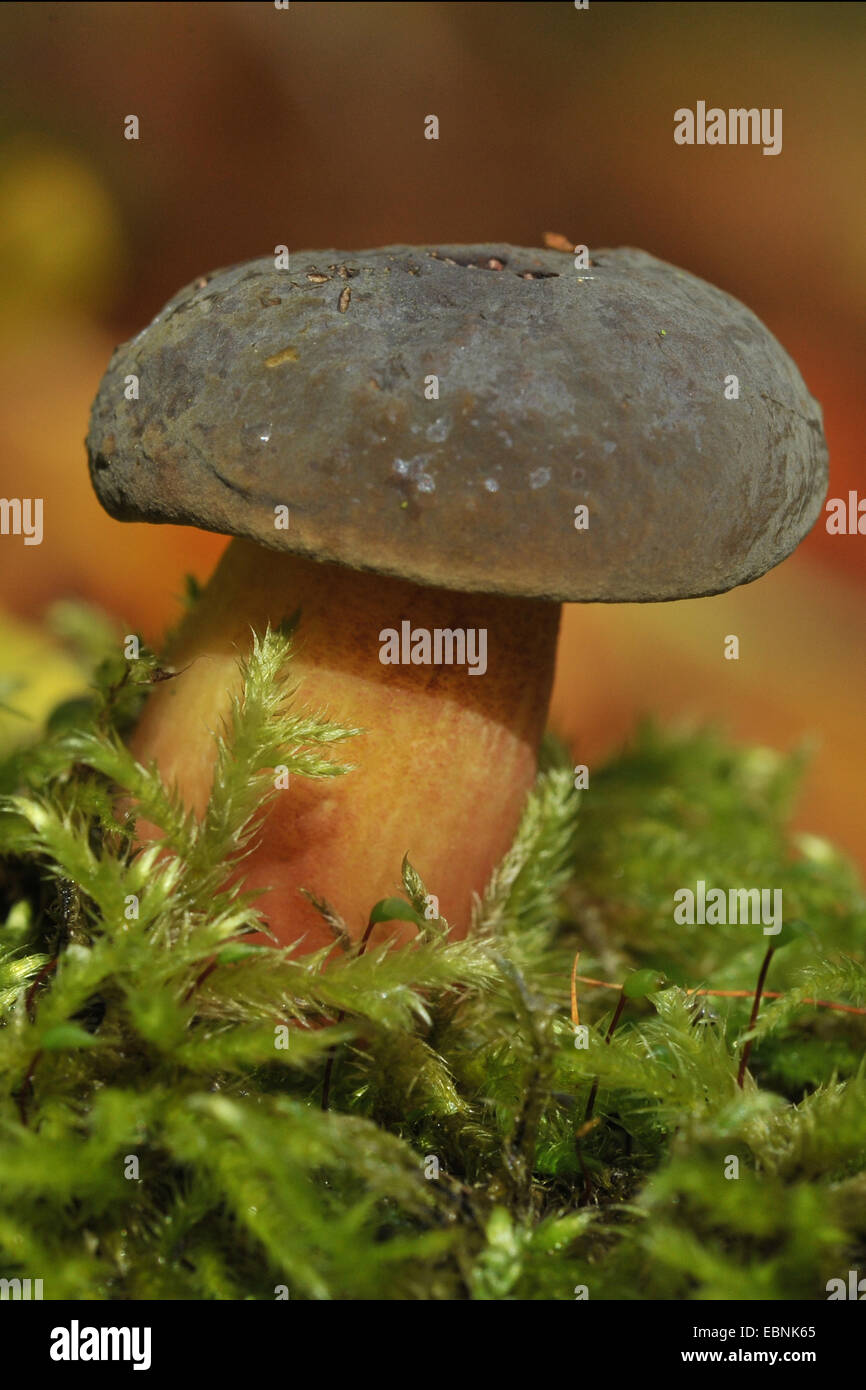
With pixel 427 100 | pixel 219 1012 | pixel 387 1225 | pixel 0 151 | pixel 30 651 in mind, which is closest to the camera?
pixel 387 1225

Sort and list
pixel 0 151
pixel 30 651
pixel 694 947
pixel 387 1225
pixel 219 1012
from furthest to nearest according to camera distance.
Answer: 1. pixel 0 151
2. pixel 30 651
3. pixel 694 947
4. pixel 219 1012
5. pixel 387 1225

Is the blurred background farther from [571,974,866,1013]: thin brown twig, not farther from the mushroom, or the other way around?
the mushroom

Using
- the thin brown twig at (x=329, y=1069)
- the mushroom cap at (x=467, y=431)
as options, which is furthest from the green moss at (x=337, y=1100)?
the mushroom cap at (x=467, y=431)

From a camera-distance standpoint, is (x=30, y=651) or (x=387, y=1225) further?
(x=30, y=651)

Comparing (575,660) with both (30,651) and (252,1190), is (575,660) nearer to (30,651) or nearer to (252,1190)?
(30,651)

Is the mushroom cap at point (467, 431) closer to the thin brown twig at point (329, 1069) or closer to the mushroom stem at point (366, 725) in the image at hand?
the mushroom stem at point (366, 725)

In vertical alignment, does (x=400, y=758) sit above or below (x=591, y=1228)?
above

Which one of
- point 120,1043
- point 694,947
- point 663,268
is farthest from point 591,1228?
point 663,268
